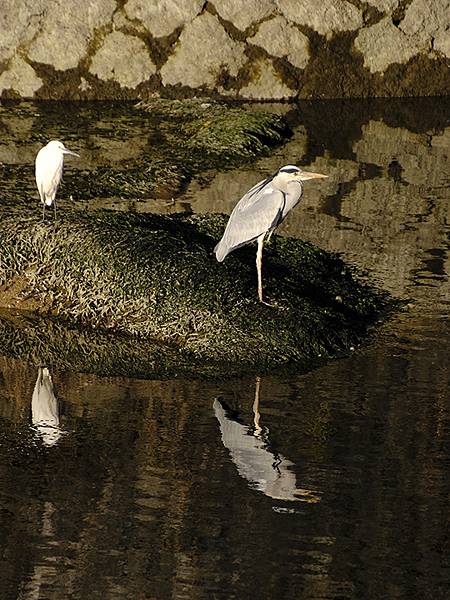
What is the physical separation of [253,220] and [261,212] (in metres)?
0.09

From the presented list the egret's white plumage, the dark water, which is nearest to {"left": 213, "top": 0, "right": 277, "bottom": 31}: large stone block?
the egret's white plumage

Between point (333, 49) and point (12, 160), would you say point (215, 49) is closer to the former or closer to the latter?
Answer: point (333, 49)

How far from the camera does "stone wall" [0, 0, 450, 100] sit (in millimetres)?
17438

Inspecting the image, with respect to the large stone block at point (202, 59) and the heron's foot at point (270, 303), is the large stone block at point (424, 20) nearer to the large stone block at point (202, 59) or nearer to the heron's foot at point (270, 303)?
the large stone block at point (202, 59)

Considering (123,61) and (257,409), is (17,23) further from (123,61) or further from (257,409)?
(257,409)

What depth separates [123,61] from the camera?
17.5 meters

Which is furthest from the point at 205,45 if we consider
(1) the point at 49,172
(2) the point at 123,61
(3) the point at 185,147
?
(1) the point at 49,172

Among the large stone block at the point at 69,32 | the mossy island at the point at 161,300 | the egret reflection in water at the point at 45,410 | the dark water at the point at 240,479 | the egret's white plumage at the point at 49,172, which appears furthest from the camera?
the large stone block at the point at 69,32

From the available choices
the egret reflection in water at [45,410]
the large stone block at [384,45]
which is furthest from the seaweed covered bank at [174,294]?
the large stone block at [384,45]

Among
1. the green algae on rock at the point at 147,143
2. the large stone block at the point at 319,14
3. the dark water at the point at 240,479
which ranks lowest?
the dark water at the point at 240,479

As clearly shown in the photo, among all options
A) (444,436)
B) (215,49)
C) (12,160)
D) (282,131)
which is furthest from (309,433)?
(215,49)

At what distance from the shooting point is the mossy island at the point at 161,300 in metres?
9.54

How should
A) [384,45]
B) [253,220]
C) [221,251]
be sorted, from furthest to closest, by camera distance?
1. [384,45]
2. [221,251]
3. [253,220]

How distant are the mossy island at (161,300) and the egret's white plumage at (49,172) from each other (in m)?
0.23
